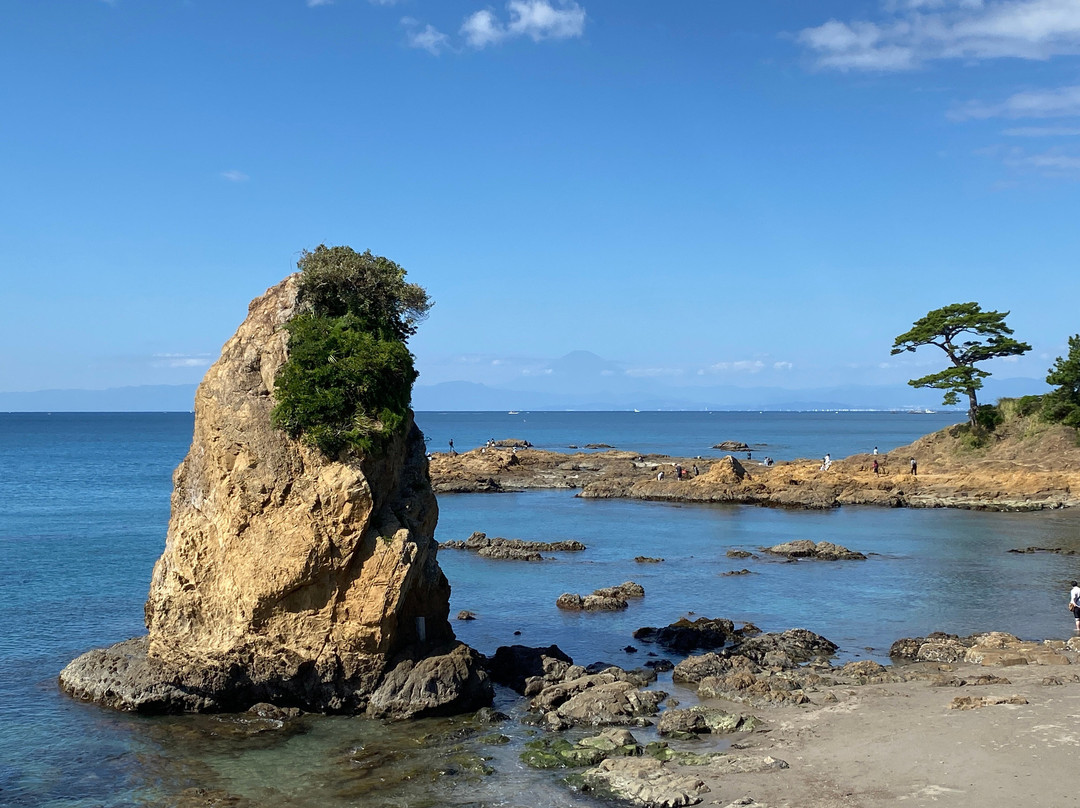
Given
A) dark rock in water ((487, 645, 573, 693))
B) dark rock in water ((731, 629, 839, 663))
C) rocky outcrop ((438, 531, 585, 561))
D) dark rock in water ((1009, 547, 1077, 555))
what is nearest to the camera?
dark rock in water ((487, 645, 573, 693))

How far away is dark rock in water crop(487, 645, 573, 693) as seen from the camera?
2303 cm

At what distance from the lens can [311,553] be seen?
20422 millimetres

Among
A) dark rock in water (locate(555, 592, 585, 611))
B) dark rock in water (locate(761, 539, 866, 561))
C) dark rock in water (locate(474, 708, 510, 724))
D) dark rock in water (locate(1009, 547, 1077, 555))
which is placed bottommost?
dark rock in water (locate(474, 708, 510, 724))

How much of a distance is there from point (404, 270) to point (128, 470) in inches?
3218

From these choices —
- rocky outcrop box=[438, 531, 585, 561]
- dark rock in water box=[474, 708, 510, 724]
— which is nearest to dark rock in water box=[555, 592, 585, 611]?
rocky outcrop box=[438, 531, 585, 561]

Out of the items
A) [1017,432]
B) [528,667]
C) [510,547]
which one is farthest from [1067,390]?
[528,667]

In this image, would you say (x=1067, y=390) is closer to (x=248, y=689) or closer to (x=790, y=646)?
(x=790, y=646)

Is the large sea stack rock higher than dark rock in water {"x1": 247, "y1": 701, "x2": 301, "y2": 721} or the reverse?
higher

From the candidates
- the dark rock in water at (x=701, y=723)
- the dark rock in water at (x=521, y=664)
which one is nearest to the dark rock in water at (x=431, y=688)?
the dark rock in water at (x=521, y=664)

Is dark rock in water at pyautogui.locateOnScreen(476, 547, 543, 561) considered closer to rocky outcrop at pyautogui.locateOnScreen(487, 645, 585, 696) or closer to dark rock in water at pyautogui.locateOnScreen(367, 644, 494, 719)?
rocky outcrop at pyautogui.locateOnScreen(487, 645, 585, 696)

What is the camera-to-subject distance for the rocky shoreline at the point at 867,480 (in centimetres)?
5969

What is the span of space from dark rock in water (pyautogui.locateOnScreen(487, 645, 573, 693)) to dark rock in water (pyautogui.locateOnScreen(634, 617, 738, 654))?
4299 millimetres

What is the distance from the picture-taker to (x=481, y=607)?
3272 cm

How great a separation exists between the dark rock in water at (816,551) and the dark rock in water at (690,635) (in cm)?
1550
